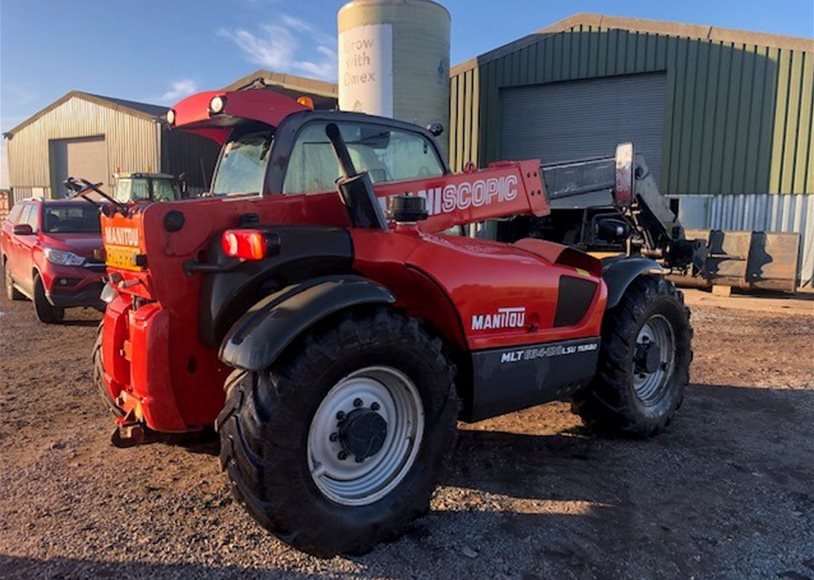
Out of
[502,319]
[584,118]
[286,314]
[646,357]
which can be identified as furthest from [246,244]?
[584,118]

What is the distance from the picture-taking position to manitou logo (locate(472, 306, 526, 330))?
3.59 metres

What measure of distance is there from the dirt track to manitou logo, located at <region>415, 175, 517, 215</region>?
1623mm

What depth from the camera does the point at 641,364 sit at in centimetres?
477

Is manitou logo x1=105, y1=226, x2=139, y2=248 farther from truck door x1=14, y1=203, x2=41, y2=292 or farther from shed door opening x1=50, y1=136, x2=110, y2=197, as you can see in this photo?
shed door opening x1=50, y1=136, x2=110, y2=197

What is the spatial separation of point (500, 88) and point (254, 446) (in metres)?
15.8

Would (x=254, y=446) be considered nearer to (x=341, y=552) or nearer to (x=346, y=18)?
(x=341, y=552)

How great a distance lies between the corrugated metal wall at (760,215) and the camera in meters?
13.8

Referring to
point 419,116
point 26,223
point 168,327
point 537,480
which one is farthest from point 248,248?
point 419,116

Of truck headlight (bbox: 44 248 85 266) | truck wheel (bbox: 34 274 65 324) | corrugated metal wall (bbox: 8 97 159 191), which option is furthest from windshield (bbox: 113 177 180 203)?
corrugated metal wall (bbox: 8 97 159 191)

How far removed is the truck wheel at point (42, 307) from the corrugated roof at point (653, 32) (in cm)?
1201

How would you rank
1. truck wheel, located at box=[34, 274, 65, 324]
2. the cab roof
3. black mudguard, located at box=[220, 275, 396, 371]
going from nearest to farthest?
black mudguard, located at box=[220, 275, 396, 371] < the cab roof < truck wheel, located at box=[34, 274, 65, 324]

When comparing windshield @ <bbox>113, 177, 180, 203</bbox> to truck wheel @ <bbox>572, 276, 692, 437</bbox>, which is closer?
truck wheel @ <bbox>572, 276, 692, 437</bbox>

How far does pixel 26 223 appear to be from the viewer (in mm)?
9953

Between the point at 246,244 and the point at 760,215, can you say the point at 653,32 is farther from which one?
the point at 246,244
